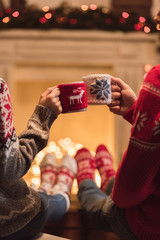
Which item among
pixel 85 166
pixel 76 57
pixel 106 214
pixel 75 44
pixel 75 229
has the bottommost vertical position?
pixel 75 229

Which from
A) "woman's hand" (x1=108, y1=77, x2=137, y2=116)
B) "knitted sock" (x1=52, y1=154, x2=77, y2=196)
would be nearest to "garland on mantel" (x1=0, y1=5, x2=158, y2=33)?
"knitted sock" (x1=52, y1=154, x2=77, y2=196)

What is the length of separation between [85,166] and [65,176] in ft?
0.33

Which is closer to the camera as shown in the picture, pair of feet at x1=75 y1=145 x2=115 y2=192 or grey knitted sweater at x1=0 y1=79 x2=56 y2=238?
grey knitted sweater at x1=0 y1=79 x2=56 y2=238

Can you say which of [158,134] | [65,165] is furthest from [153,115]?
[65,165]

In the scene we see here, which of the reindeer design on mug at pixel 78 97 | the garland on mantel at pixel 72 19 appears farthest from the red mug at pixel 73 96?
the garland on mantel at pixel 72 19

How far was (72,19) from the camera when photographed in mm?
2445

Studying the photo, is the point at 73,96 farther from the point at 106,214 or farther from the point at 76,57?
the point at 76,57

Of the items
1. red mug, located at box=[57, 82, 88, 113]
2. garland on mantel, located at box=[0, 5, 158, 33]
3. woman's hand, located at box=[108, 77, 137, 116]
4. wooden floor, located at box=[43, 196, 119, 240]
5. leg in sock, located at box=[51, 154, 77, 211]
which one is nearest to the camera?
red mug, located at box=[57, 82, 88, 113]

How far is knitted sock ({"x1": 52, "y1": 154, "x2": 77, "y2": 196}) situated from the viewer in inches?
48.9

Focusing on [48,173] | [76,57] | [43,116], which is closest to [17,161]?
[43,116]

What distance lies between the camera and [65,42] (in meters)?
2.53

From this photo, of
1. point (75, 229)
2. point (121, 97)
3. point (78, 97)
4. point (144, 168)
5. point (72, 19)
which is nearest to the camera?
point (144, 168)

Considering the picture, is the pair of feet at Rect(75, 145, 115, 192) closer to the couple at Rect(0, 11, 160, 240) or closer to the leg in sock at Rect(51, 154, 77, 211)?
the leg in sock at Rect(51, 154, 77, 211)

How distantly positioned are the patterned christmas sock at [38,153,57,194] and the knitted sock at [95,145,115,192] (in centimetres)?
20
